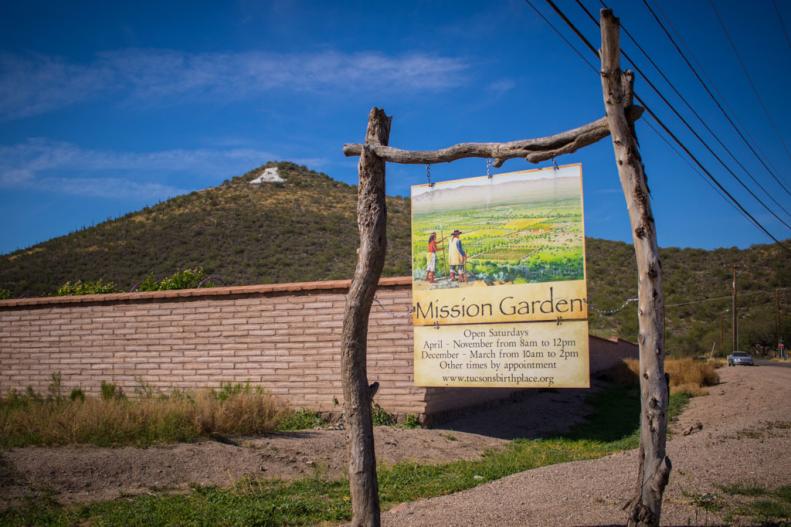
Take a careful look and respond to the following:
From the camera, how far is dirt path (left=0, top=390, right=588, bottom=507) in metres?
7.73

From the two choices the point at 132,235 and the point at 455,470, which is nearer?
the point at 455,470

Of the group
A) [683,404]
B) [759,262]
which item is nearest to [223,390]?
[683,404]

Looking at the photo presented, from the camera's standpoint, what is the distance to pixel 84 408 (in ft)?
32.0

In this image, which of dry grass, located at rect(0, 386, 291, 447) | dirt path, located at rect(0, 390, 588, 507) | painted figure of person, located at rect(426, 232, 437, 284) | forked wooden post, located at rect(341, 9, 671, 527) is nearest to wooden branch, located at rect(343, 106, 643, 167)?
forked wooden post, located at rect(341, 9, 671, 527)

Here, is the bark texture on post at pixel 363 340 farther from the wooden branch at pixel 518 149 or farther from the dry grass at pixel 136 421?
the dry grass at pixel 136 421

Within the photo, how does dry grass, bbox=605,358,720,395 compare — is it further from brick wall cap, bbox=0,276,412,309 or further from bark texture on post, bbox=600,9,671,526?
bark texture on post, bbox=600,9,671,526

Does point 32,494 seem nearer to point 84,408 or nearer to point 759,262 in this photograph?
point 84,408

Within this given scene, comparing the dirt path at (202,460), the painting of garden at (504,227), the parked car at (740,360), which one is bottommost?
the parked car at (740,360)

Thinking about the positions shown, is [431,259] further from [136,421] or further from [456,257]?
[136,421]

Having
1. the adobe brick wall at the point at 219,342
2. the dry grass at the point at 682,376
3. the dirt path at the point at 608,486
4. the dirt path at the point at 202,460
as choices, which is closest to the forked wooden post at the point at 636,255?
the dirt path at the point at 608,486

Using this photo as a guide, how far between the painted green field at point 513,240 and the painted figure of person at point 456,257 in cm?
6

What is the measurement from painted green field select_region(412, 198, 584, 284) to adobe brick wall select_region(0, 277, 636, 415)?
336 centimetres

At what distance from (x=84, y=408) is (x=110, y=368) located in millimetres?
4888

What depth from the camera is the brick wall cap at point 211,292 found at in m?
12.4
